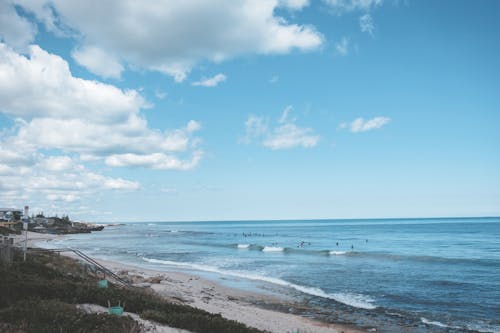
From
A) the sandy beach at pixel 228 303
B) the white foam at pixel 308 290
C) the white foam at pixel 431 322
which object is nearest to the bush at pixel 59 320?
the sandy beach at pixel 228 303

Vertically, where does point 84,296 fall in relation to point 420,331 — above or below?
above

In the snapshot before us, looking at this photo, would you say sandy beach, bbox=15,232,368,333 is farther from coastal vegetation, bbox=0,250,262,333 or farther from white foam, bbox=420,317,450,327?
white foam, bbox=420,317,450,327

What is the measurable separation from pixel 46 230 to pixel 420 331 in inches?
4062

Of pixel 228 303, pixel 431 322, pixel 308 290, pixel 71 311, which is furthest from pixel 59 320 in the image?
pixel 308 290

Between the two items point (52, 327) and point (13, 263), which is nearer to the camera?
point (52, 327)

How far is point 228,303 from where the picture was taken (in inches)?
806

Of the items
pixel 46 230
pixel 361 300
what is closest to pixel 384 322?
pixel 361 300

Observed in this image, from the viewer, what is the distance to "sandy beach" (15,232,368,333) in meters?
15.7

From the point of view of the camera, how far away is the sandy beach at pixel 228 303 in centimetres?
1568

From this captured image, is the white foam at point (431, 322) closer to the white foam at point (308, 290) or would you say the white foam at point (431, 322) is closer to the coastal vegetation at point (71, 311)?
the white foam at point (308, 290)

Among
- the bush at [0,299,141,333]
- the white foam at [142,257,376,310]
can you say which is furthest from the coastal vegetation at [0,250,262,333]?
the white foam at [142,257,376,310]

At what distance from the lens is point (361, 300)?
21.9 metres

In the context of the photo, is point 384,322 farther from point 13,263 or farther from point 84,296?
point 13,263

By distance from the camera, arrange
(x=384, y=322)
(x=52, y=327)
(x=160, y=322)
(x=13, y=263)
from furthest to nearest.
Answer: (x=384, y=322)
(x=13, y=263)
(x=160, y=322)
(x=52, y=327)
